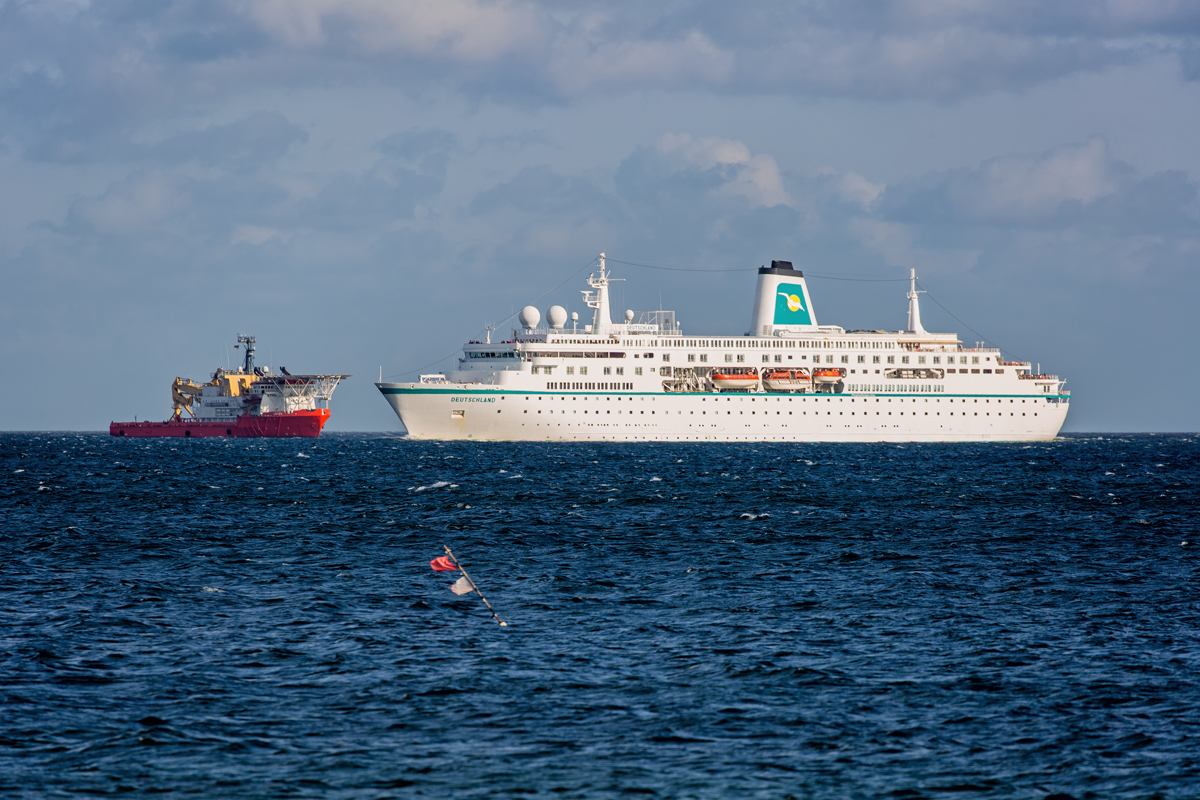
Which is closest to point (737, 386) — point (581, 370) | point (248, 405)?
point (581, 370)

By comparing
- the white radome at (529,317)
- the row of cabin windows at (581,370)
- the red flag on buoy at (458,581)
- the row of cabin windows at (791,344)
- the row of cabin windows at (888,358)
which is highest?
the white radome at (529,317)

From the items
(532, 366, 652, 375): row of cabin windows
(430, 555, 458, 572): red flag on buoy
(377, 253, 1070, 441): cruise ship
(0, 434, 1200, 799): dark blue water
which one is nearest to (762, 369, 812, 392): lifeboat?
(377, 253, 1070, 441): cruise ship

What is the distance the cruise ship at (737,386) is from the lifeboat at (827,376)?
0.10m

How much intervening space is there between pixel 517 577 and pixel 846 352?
78.7 metres

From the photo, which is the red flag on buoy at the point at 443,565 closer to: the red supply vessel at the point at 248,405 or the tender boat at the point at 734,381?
the tender boat at the point at 734,381

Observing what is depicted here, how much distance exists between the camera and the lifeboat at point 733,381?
100250mm

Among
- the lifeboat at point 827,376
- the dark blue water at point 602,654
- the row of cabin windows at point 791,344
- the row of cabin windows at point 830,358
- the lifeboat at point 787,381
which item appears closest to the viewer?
the dark blue water at point 602,654

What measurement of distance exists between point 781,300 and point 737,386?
12801mm

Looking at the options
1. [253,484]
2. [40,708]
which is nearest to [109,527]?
[253,484]

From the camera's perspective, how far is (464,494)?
1986 inches

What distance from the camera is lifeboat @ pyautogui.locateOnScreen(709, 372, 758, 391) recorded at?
3947 inches

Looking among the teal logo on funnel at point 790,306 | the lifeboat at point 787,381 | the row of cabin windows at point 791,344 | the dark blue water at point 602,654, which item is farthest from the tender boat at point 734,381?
the dark blue water at point 602,654

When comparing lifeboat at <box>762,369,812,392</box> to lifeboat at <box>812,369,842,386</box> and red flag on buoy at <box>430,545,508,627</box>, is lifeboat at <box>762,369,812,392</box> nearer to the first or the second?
lifeboat at <box>812,369,842,386</box>

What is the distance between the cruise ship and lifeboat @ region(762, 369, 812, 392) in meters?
0.10
